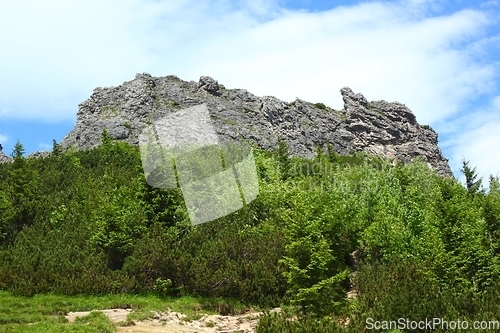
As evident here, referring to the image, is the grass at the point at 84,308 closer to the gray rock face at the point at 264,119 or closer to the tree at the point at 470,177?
the tree at the point at 470,177

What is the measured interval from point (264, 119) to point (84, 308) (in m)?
95.3

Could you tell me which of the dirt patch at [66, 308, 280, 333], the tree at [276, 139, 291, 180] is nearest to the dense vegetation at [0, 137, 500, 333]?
the dirt patch at [66, 308, 280, 333]

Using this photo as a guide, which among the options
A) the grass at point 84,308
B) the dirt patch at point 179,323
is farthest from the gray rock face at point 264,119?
the dirt patch at point 179,323

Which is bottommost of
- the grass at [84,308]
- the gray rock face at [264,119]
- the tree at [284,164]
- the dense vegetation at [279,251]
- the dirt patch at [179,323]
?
the dirt patch at [179,323]

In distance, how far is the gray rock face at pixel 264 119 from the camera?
339 ft

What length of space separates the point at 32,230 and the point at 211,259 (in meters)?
11.2

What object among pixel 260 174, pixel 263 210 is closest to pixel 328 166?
pixel 260 174

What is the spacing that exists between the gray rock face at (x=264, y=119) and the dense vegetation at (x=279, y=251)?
67.0m

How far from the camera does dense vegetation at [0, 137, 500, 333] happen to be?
19.8 meters

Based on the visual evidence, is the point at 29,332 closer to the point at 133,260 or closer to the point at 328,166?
the point at 133,260

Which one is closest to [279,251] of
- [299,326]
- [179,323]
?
[179,323]

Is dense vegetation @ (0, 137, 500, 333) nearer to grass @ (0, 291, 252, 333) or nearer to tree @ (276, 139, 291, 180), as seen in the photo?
grass @ (0, 291, 252, 333)

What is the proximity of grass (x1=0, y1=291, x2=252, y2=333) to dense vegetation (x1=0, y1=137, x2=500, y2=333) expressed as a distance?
0.64 meters

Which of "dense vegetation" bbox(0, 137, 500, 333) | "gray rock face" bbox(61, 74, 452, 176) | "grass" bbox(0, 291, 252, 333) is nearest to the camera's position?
"grass" bbox(0, 291, 252, 333)
